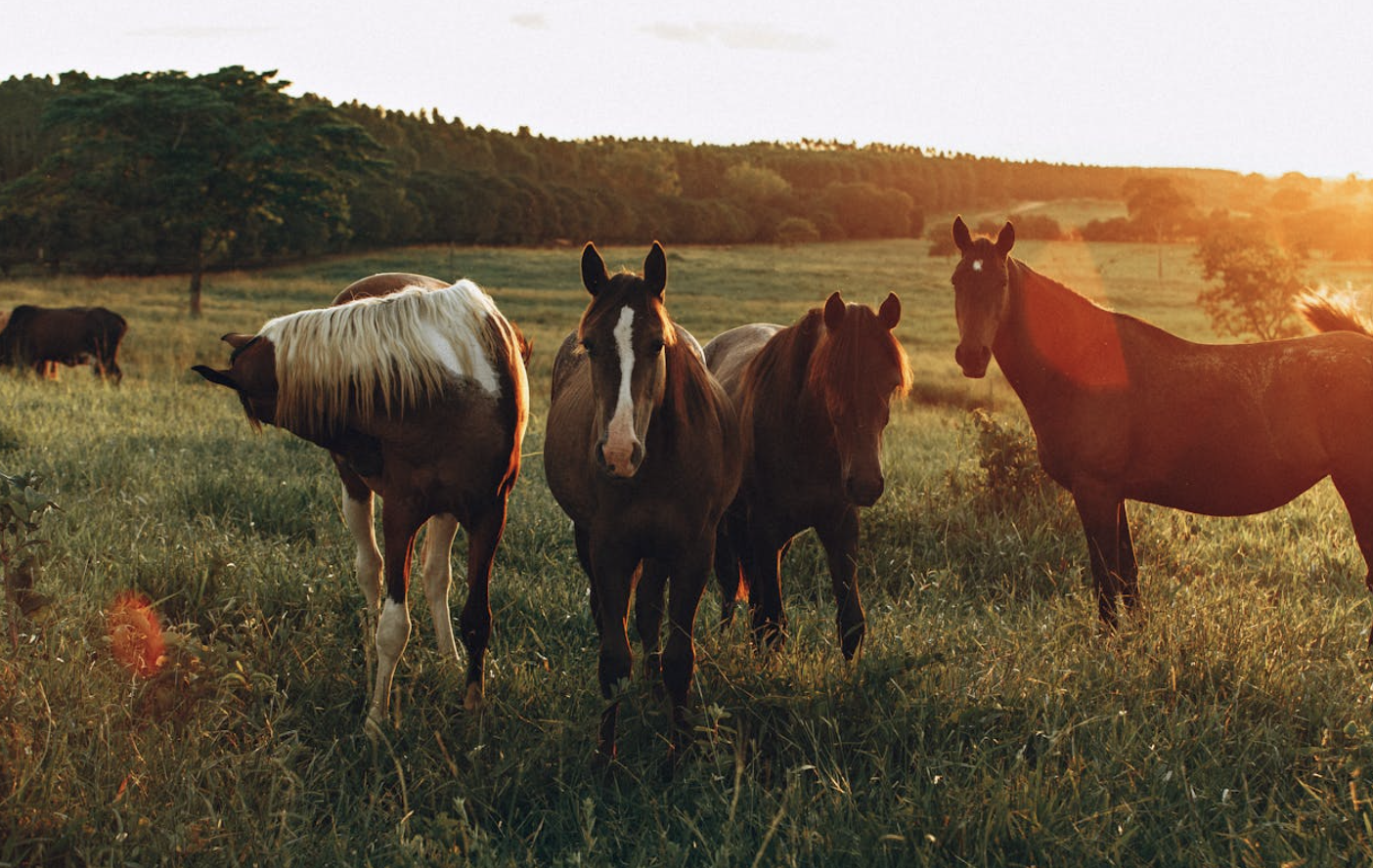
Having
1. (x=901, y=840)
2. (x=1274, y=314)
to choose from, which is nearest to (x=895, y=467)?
(x=901, y=840)

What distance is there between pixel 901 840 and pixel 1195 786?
1.18 metres

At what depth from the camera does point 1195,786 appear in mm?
3256

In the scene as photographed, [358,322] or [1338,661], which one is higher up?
[358,322]

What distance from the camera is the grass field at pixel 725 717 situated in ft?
9.49

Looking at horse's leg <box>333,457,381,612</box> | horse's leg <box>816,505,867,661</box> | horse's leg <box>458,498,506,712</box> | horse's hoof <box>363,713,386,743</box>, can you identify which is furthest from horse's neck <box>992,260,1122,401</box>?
horse's hoof <box>363,713,386,743</box>

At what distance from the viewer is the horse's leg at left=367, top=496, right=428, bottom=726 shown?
3.92 m

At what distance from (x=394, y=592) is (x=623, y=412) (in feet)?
4.78

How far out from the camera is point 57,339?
1552 centimetres

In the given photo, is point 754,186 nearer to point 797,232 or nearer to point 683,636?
point 797,232

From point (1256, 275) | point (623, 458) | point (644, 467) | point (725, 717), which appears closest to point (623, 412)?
point (623, 458)

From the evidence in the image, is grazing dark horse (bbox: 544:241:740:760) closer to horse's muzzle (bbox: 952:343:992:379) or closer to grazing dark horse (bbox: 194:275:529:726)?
grazing dark horse (bbox: 194:275:529:726)

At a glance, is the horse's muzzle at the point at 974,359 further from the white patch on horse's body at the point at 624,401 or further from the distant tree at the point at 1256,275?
the distant tree at the point at 1256,275

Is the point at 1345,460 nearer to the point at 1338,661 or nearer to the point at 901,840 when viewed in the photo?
the point at 1338,661

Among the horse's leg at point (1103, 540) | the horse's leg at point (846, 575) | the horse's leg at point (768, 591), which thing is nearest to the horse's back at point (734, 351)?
the horse's leg at point (768, 591)
